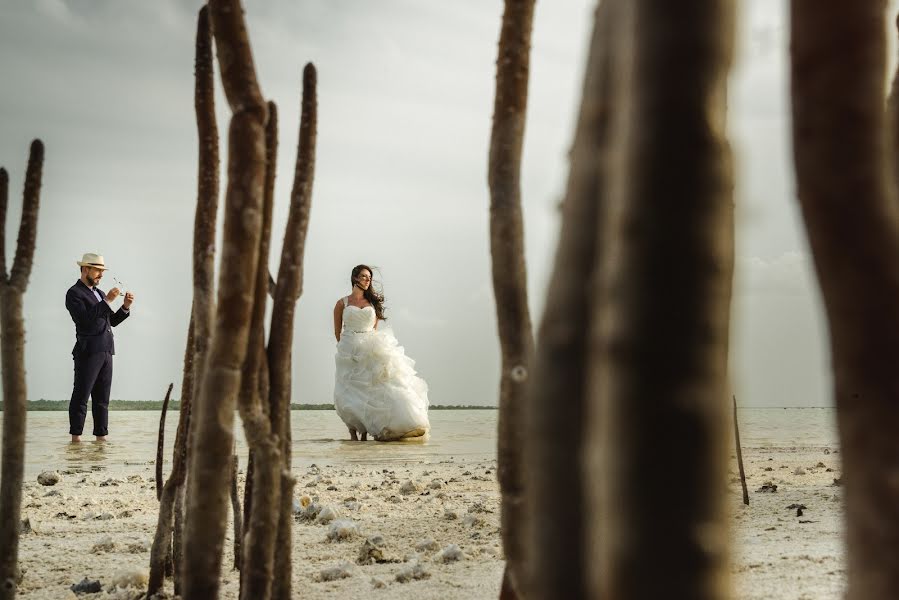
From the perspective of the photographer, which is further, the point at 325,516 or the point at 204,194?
the point at 325,516

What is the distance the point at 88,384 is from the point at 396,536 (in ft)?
25.2

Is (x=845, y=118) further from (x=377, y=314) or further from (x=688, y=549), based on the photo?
(x=377, y=314)

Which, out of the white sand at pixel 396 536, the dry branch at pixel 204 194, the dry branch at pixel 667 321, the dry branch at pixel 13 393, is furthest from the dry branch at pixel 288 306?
the dry branch at pixel 667 321

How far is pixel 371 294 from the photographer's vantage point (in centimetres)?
1178

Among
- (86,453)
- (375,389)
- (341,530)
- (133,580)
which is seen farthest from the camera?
(375,389)

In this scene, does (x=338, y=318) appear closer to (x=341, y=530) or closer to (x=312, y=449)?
(x=312, y=449)

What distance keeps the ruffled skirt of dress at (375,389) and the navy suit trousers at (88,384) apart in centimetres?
307

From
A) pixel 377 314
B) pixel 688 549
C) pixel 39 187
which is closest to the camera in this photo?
pixel 688 549

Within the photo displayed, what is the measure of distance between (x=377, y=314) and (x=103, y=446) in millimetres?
4042

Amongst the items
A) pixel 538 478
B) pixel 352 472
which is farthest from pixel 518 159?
pixel 352 472

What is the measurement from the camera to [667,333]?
68 centimetres

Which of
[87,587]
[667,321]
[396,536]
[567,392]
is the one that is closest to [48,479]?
[396,536]

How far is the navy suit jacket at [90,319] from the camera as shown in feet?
33.9

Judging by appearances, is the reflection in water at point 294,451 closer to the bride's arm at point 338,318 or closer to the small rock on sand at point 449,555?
the bride's arm at point 338,318
